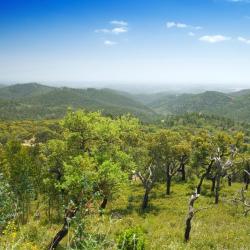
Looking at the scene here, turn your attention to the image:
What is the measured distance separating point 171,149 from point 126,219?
792 inches

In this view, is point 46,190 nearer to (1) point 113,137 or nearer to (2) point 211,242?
(1) point 113,137

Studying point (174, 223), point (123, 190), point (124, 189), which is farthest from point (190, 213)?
point (123, 190)

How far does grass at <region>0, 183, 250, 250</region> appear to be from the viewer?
28.6 m

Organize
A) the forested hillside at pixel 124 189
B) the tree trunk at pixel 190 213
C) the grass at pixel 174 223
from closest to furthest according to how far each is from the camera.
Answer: the tree trunk at pixel 190 213
the forested hillside at pixel 124 189
the grass at pixel 174 223

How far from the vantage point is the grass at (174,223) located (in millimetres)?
28594

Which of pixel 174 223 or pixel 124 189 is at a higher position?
pixel 124 189

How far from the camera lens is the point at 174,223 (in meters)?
38.6

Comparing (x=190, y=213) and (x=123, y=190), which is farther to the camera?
(x=123, y=190)

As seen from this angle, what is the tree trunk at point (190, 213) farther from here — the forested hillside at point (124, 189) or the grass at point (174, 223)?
the grass at point (174, 223)

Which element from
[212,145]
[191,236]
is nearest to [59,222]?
[191,236]

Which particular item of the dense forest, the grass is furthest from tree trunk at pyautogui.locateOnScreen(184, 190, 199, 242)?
the grass

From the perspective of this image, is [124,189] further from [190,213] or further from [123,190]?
[190,213]

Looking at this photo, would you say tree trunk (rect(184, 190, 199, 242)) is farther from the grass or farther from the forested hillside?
the grass

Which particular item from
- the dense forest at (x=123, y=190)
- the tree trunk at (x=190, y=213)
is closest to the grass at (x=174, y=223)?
the dense forest at (x=123, y=190)
